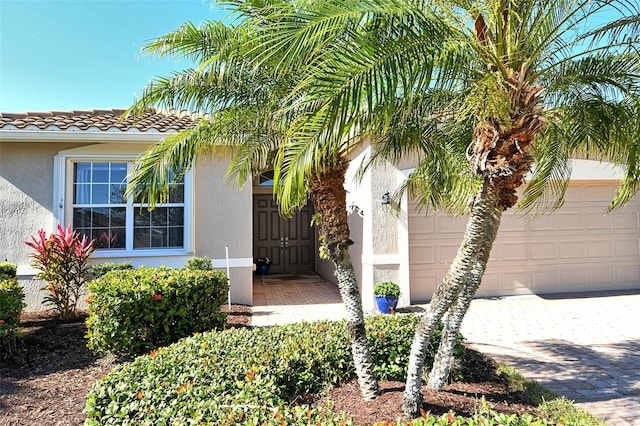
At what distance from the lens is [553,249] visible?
10.1 metres

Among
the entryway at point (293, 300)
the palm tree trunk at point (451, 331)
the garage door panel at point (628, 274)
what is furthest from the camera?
the garage door panel at point (628, 274)

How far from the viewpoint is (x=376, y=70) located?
8.11ft

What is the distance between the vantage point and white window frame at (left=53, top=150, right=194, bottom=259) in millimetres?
8203

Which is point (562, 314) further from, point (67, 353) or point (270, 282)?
point (67, 353)

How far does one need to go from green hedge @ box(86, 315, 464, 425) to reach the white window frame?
4.77 metres

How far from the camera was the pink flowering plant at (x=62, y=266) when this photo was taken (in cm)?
703

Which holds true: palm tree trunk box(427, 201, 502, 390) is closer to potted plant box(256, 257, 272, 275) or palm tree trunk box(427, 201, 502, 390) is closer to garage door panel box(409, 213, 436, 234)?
garage door panel box(409, 213, 436, 234)

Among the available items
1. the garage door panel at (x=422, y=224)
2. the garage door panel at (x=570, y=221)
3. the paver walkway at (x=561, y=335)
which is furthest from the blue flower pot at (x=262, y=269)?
the garage door panel at (x=570, y=221)

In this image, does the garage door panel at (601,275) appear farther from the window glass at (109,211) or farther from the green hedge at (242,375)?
the window glass at (109,211)

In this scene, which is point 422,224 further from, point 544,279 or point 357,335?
point 357,335

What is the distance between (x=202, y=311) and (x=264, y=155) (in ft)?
8.61

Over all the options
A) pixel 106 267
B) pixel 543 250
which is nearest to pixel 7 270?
pixel 106 267

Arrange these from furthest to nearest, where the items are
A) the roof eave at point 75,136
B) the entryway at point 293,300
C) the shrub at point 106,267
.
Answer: the entryway at point 293,300
the roof eave at point 75,136
the shrub at point 106,267

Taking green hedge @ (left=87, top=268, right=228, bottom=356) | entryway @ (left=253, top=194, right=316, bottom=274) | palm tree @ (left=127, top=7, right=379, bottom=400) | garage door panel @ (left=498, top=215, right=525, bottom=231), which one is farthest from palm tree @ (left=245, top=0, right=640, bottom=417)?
entryway @ (left=253, top=194, right=316, bottom=274)
